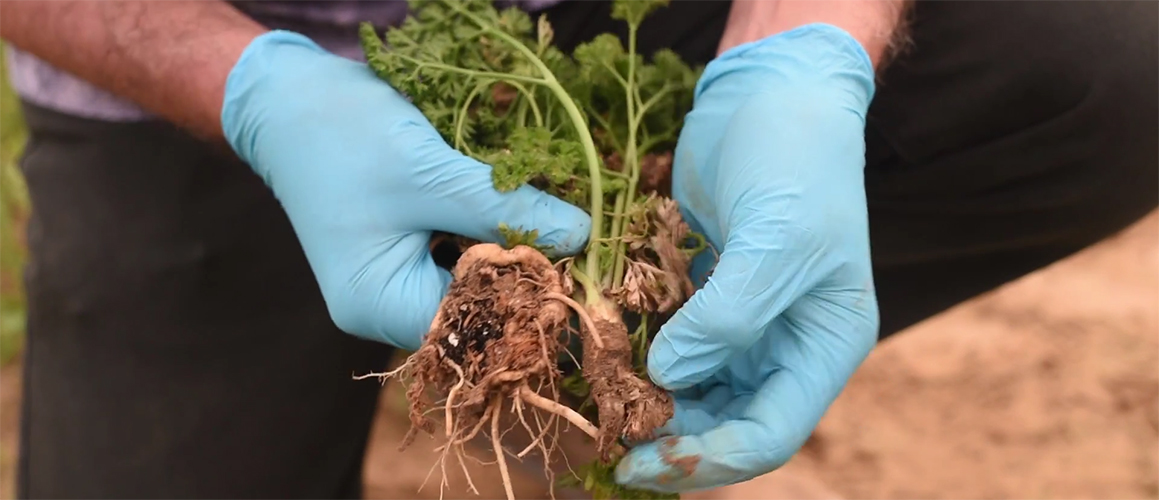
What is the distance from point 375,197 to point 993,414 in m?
1.85

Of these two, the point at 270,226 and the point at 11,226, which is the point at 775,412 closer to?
the point at 270,226

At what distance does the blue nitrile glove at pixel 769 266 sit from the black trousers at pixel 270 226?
0.35 metres

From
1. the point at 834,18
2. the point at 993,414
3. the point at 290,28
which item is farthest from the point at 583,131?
the point at 993,414

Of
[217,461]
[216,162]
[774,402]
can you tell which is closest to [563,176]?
[774,402]

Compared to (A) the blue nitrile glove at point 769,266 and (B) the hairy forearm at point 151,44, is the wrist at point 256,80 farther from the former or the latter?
(A) the blue nitrile glove at point 769,266

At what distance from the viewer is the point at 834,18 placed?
1.42 meters

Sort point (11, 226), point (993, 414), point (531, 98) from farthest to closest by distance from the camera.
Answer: point (11, 226)
point (993, 414)
point (531, 98)

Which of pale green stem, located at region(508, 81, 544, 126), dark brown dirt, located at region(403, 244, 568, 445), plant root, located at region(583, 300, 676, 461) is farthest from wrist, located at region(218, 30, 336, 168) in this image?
plant root, located at region(583, 300, 676, 461)

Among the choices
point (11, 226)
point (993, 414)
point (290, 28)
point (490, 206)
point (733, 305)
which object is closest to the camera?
point (733, 305)

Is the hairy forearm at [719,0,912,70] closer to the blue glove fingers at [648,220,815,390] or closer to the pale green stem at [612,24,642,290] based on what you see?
the pale green stem at [612,24,642,290]

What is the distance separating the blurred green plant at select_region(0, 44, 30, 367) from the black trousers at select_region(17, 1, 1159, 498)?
0.96 meters

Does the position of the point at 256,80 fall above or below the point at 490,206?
above

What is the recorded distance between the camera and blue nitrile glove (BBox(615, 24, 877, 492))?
117cm

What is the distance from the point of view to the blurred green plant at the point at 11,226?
103 inches
